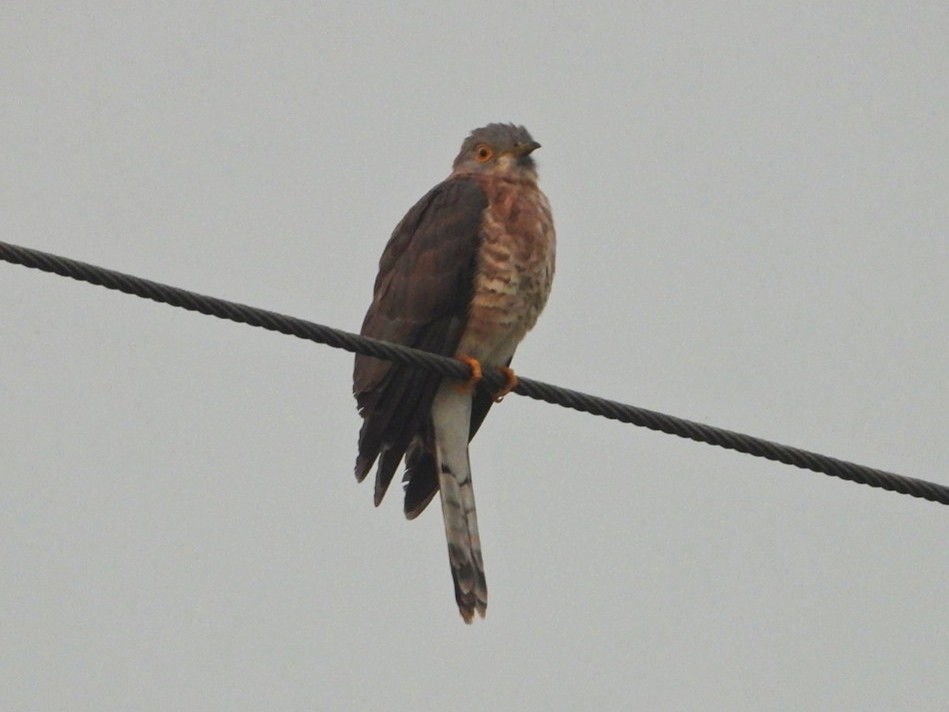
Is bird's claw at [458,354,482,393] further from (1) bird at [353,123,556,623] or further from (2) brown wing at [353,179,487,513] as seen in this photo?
(2) brown wing at [353,179,487,513]

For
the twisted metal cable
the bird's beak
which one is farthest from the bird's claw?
the bird's beak

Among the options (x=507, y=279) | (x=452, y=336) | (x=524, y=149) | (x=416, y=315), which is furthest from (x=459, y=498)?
(x=524, y=149)

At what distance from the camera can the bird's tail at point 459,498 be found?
6.99m

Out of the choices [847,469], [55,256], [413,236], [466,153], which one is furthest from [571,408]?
[466,153]

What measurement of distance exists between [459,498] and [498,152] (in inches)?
74.8

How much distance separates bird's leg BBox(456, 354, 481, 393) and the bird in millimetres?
13

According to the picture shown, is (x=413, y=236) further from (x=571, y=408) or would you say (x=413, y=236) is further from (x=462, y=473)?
→ (x=571, y=408)

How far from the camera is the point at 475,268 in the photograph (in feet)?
23.5

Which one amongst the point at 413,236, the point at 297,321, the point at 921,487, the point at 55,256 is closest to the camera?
the point at 55,256

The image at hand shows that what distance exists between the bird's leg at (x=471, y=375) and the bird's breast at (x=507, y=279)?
5.2 inches

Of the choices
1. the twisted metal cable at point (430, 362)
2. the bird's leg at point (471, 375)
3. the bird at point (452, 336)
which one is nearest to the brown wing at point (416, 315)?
the bird at point (452, 336)

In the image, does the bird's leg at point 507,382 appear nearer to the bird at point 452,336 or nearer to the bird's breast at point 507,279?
the bird at point 452,336

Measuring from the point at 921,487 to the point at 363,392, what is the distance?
2492 mm

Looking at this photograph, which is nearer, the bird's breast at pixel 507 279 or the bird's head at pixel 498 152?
the bird's breast at pixel 507 279
